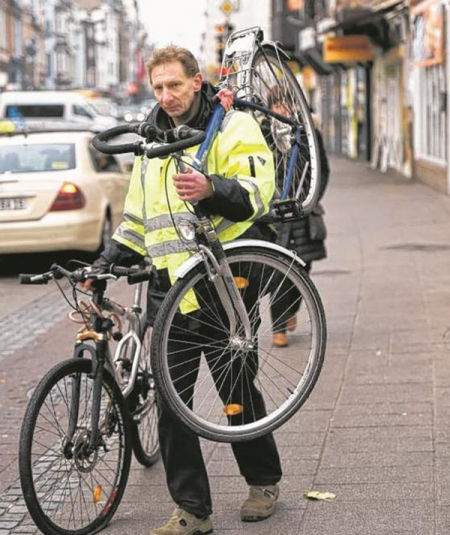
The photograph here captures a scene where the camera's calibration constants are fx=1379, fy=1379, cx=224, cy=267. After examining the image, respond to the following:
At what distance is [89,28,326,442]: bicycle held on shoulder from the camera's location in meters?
4.82

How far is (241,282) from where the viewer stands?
505 centimetres

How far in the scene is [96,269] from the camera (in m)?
5.20

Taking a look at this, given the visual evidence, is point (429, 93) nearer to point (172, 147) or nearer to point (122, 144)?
point (122, 144)

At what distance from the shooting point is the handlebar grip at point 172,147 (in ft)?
15.2

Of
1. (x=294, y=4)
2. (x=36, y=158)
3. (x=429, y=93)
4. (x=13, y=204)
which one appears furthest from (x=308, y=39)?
(x=13, y=204)

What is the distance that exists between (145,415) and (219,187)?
155 cm

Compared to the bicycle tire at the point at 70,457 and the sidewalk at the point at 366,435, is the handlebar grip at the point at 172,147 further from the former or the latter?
the sidewalk at the point at 366,435

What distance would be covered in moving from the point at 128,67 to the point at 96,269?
195m

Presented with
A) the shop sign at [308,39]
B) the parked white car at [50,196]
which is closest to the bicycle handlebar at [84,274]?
the parked white car at [50,196]

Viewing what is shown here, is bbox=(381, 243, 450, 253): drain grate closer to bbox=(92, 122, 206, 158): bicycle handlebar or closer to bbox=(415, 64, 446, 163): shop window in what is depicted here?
bbox=(415, 64, 446, 163): shop window

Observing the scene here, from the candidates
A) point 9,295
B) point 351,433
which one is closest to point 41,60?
point 9,295

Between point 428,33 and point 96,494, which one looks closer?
point 96,494

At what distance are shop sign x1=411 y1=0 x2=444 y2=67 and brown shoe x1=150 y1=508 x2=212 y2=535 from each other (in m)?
18.5

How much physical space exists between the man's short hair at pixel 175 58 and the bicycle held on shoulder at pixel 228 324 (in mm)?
168
